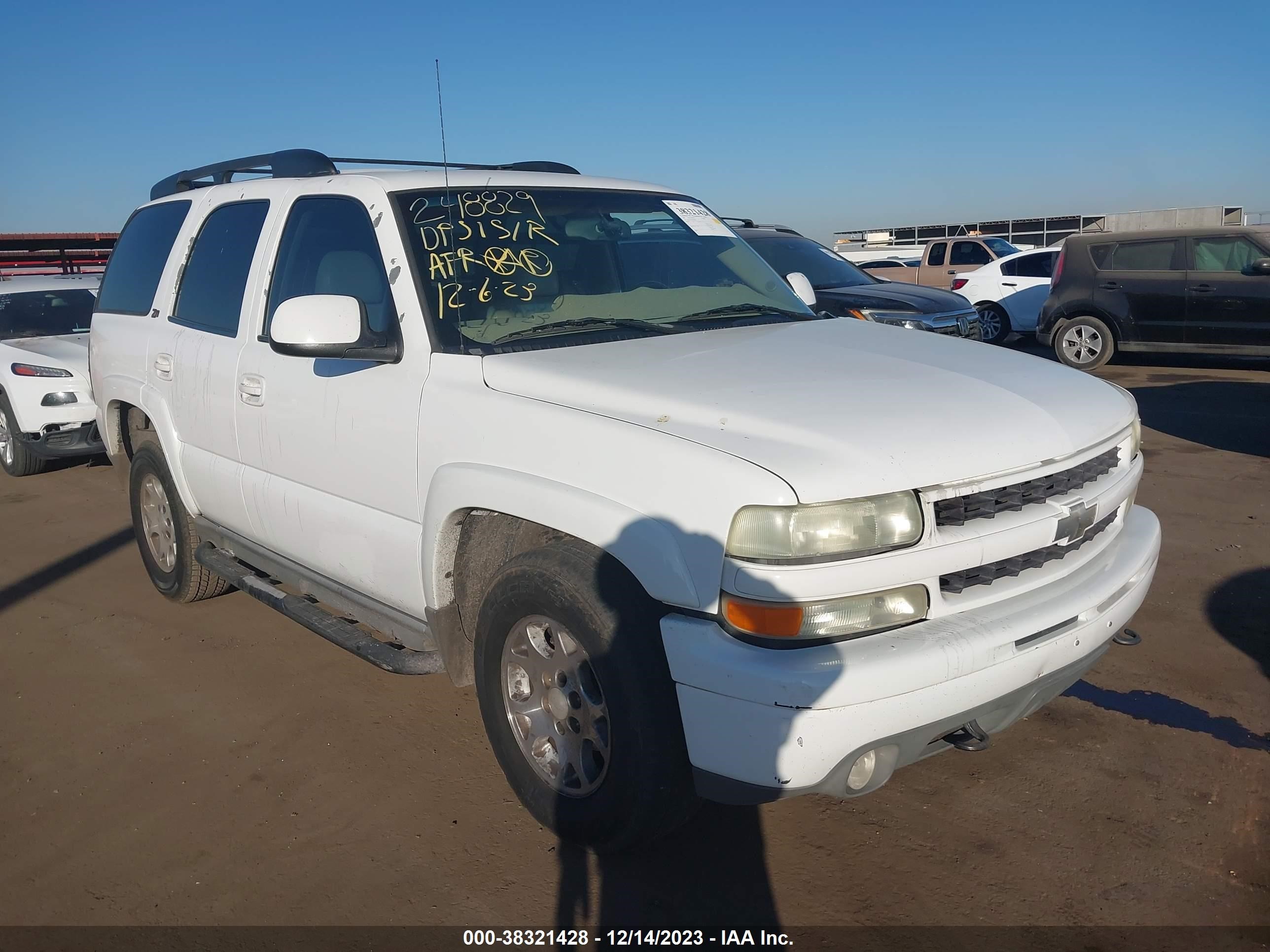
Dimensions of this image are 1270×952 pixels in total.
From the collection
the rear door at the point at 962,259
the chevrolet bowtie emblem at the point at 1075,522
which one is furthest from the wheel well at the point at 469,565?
the rear door at the point at 962,259

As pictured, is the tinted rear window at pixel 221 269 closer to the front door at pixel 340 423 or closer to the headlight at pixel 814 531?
the front door at pixel 340 423

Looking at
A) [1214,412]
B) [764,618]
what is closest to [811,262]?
[1214,412]

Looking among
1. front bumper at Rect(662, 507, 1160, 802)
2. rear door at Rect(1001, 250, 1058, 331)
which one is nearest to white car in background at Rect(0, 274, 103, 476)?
front bumper at Rect(662, 507, 1160, 802)

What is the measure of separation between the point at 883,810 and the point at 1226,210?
30481 mm

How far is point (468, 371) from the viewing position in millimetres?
3109

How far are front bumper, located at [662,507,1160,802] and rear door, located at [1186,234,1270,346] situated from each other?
10.5m

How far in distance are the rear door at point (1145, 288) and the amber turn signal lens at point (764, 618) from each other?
1126 centimetres

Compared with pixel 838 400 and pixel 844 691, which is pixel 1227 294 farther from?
pixel 844 691

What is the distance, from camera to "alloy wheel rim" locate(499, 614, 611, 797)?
2.82 m

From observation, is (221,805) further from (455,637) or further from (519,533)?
(519,533)

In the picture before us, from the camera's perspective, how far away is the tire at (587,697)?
259 centimetres

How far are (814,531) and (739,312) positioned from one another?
1674 millimetres

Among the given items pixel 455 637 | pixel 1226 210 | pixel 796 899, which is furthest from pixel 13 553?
pixel 1226 210

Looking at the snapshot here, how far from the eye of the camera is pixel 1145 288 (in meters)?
11.9
